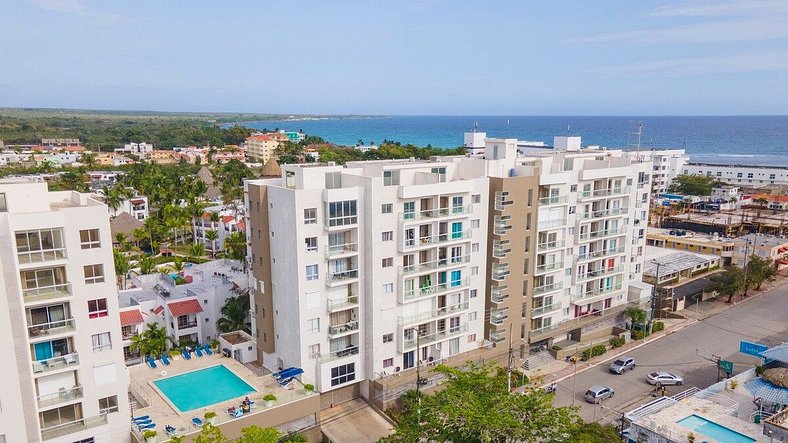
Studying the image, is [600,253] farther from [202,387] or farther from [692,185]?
[692,185]

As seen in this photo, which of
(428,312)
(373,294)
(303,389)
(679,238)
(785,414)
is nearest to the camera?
(785,414)

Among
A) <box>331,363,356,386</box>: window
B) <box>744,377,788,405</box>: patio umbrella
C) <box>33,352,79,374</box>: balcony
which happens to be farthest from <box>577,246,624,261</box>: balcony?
<box>33,352,79,374</box>: balcony

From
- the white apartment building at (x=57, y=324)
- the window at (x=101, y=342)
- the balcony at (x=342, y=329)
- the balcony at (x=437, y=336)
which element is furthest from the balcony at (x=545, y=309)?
the window at (x=101, y=342)

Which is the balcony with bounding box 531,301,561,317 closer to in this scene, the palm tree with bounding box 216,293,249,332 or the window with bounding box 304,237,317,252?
the window with bounding box 304,237,317,252

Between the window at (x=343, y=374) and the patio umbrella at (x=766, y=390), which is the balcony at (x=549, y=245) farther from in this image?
the window at (x=343, y=374)

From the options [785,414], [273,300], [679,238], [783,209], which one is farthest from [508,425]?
[783,209]

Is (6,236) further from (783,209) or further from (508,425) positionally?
(783,209)

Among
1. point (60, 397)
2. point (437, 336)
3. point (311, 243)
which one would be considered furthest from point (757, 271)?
point (60, 397)
